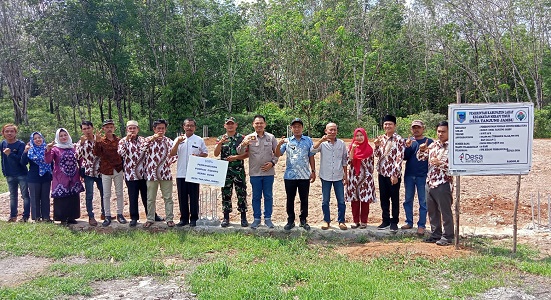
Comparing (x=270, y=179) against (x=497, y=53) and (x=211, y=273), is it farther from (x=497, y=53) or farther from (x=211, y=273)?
(x=497, y=53)

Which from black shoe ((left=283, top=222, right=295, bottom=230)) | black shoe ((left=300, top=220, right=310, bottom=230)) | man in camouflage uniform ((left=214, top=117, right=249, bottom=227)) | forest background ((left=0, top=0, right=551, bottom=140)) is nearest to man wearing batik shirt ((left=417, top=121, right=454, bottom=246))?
black shoe ((left=300, top=220, right=310, bottom=230))

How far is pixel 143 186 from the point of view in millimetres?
6871

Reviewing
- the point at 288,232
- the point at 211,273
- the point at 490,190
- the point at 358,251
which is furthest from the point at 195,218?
the point at 490,190

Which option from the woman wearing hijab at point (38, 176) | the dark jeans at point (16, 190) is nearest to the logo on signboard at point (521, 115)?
the woman wearing hijab at point (38, 176)

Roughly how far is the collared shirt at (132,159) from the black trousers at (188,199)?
0.61m

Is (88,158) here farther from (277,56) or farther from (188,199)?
(277,56)

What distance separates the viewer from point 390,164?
6.14 meters

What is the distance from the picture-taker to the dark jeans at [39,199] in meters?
7.23

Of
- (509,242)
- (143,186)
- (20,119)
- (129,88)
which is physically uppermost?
(129,88)

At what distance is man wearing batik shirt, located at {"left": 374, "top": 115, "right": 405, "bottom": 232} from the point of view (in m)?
6.11

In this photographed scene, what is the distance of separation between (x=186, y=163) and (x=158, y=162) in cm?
43

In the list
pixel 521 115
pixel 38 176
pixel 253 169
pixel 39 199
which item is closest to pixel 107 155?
pixel 38 176

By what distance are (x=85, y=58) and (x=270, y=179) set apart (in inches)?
964

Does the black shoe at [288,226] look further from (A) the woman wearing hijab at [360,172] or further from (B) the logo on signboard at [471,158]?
(B) the logo on signboard at [471,158]
